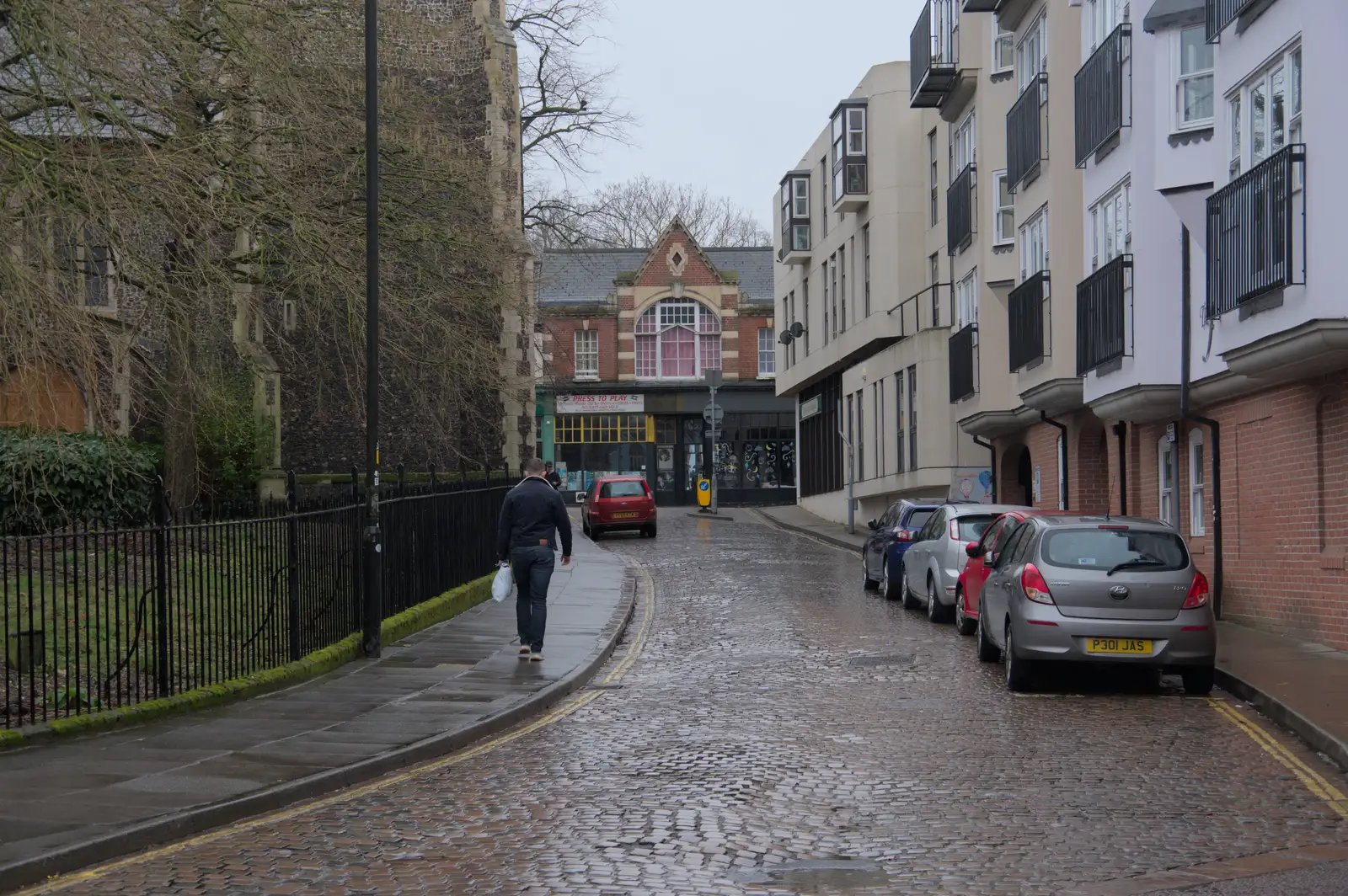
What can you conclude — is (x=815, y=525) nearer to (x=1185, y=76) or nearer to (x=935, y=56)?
(x=935, y=56)

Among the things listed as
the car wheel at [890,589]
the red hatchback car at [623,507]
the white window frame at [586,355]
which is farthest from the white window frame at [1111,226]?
the white window frame at [586,355]

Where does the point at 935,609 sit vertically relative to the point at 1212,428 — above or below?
below

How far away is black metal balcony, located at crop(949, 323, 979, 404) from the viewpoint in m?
32.7

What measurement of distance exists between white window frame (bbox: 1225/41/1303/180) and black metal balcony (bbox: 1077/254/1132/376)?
11.2 ft

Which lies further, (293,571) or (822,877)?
(293,571)

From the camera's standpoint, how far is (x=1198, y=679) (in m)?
13.5

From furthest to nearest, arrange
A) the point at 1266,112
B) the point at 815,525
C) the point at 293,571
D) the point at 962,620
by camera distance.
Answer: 1. the point at 815,525
2. the point at 962,620
3. the point at 1266,112
4. the point at 293,571

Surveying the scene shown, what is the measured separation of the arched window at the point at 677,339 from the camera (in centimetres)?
6631

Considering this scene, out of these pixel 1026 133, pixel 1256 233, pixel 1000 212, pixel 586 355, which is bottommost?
pixel 1256 233

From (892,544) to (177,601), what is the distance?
12540 mm

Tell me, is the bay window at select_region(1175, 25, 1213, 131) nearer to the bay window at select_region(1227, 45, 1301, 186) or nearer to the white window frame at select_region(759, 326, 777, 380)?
the bay window at select_region(1227, 45, 1301, 186)

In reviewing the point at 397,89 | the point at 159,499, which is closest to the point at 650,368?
the point at 397,89

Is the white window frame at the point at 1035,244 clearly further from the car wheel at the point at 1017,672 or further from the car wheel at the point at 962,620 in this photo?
the car wheel at the point at 1017,672

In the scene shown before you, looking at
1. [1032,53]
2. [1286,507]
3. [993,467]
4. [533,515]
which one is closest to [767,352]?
[993,467]
